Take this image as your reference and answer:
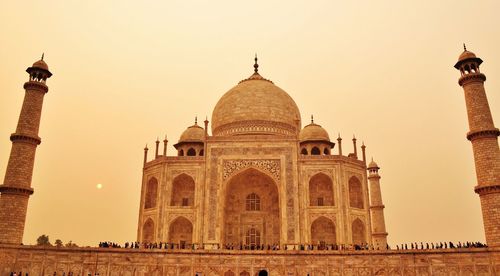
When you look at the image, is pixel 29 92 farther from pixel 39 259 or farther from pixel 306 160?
pixel 306 160

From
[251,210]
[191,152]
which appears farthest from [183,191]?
[251,210]

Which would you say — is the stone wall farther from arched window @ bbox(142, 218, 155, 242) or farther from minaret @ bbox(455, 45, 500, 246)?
arched window @ bbox(142, 218, 155, 242)

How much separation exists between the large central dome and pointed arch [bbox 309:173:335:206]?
168 inches

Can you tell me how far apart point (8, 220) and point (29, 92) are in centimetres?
597

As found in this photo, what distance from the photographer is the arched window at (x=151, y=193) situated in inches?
975

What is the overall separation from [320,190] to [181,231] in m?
8.10

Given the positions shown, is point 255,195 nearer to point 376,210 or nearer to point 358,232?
point 358,232

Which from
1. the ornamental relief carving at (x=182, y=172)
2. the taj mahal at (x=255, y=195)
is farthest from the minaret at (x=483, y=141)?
the ornamental relief carving at (x=182, y=172)

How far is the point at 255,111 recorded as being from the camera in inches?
1120

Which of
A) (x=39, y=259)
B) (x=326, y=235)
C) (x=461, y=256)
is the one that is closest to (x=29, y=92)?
(x=39, y=259)

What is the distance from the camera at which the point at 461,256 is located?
672 inches

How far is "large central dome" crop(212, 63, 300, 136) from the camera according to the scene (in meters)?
28.1

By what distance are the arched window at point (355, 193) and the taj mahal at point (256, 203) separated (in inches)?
2.3

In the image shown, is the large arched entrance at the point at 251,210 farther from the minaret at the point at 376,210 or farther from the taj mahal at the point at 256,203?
the minaret at the point at 376,210
